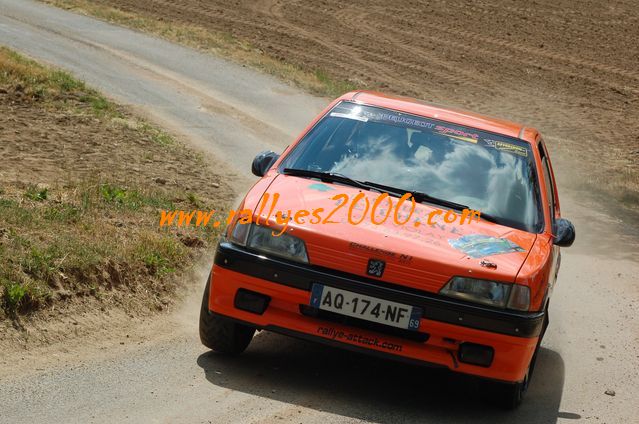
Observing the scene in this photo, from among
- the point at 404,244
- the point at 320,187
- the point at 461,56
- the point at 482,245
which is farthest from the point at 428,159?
the point at 461,56

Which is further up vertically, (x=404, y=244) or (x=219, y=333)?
(x=404, y=244)

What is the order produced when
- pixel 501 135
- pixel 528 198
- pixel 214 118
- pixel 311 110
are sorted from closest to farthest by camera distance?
pixel 528 198
pixel 501 135
pixel 214 118
pixel 311 110

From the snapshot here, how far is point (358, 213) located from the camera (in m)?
6.35

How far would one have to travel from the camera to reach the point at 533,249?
6391mm

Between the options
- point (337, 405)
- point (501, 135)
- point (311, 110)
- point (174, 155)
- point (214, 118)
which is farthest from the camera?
point (311, 110)

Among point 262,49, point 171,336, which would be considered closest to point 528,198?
point 171,336

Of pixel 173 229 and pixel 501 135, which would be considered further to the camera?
pixel 173 229

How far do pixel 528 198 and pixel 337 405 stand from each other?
1912 millimetres

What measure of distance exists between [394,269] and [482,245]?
23.7 inches

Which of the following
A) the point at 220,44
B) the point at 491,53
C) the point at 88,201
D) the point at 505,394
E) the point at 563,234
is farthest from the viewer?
the point at 491,53

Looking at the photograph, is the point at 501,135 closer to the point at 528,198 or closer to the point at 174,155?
the point at 528,198

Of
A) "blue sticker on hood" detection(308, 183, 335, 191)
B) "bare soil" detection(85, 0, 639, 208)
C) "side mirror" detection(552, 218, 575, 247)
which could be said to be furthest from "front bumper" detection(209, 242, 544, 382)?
"bare soil" detection(85, 0, 639, 208)

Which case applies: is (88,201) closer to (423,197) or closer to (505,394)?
(423,197)

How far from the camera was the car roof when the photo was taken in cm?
757
